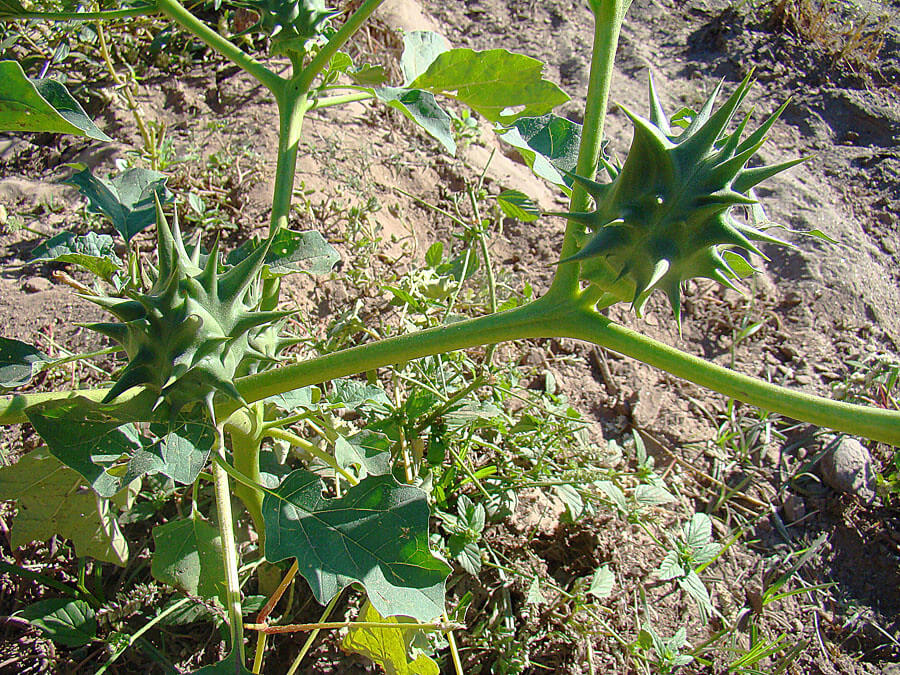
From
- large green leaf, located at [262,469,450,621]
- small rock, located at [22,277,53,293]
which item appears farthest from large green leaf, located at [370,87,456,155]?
small rock, located at [22,277,53,293]

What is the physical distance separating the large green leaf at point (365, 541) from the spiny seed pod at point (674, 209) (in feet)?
1.85

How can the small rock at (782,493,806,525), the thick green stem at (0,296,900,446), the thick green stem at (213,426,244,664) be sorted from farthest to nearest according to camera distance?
1. the small rock at (782,493,806,525)
2. the thick green stem at (213,426,244,664)
3. the thick green stem at (0,296,900,446)

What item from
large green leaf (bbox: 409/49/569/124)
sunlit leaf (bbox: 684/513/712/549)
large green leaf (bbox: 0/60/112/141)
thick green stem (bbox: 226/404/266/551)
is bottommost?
sunlit leaf (bbox: 684/513/712/549)

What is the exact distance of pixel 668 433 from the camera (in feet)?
8.12

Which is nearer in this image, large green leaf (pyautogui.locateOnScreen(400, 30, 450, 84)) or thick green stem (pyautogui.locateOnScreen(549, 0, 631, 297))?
thick green stem (pyautogui.locateOnScreen(549, 0, 631, 297))

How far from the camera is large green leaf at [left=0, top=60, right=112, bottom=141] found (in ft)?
3.23

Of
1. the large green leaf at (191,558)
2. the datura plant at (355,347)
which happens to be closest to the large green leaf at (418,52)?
the datura plant at (355,347)

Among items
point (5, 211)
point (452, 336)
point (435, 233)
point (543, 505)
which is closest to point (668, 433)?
point (543, 505)

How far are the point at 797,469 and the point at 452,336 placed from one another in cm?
190

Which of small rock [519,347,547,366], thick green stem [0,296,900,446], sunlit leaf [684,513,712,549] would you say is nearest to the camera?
thick green stem [0,296,900,446]

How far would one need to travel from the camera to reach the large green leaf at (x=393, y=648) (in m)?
1.42

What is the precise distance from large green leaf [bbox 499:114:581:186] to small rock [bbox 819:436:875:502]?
1648 mm

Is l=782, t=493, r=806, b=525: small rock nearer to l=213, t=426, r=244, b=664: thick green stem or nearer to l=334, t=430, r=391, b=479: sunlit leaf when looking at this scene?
l=334, t=430, r=391, b=479: sunlit leaf

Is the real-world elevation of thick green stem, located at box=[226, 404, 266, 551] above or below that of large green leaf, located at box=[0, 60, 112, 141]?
below
